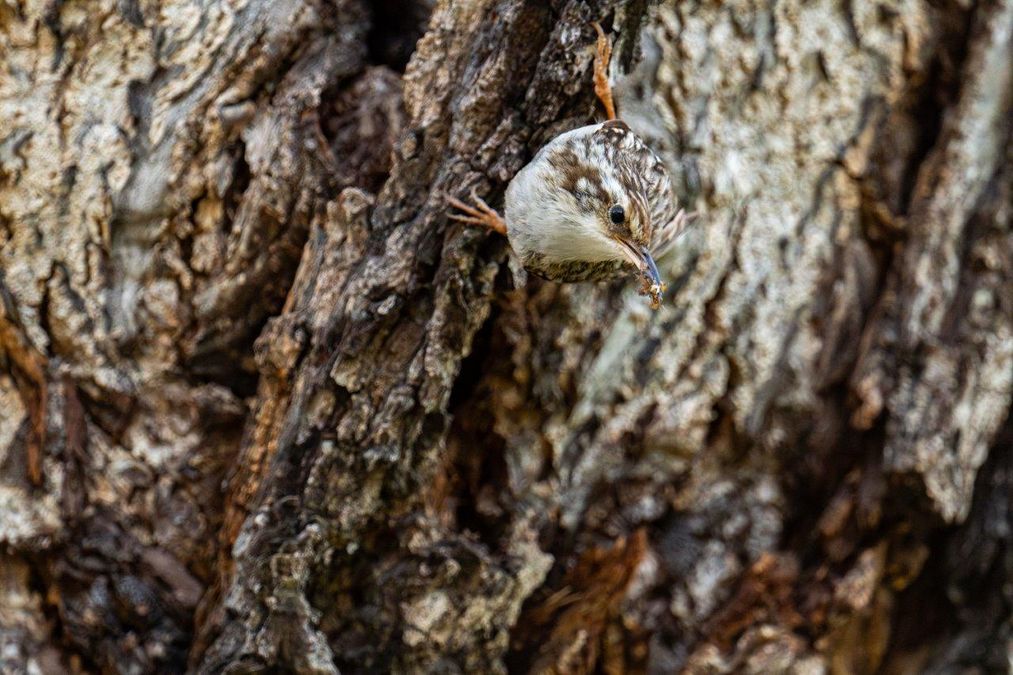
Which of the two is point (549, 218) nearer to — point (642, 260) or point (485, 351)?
point (642, 260)

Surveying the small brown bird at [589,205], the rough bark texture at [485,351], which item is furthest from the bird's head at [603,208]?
the rough bark texture at [485,351]

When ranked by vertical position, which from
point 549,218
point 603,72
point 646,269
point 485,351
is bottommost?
point 485,351

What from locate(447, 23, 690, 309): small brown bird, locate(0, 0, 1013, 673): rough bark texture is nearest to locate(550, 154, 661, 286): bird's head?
locate(447, 23, 690, 309): small brown bird

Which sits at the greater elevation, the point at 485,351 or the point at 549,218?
the point at 549,218

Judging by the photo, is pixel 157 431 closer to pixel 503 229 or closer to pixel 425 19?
pixel 503 229

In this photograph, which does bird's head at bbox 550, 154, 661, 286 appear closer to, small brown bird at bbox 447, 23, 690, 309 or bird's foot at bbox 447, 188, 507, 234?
small brown bird at bbox 447, 23, 690, 309

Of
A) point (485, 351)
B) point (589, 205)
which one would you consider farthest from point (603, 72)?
point (485, 351)

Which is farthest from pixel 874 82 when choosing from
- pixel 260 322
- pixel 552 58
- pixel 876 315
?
pixel 260 322

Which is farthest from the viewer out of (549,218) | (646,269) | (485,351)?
(485,351)
